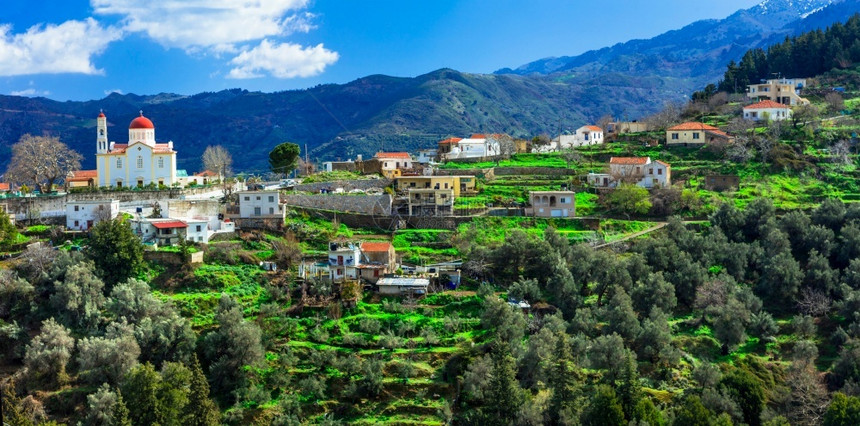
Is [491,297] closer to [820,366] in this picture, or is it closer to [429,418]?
[429,418]

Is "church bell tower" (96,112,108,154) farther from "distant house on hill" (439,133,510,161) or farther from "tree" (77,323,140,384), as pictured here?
"distant house on hill" (439,133,510,161)

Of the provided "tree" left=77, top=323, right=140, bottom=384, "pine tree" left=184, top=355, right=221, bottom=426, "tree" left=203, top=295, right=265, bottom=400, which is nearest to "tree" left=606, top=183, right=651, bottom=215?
"tree" left=203, top=295, right=265, bottom=400

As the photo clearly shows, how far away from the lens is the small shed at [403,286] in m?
39.0

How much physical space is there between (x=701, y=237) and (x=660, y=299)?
278 inches

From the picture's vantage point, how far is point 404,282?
39.1m

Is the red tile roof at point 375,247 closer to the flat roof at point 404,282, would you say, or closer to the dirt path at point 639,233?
the flat roof at point 404,282

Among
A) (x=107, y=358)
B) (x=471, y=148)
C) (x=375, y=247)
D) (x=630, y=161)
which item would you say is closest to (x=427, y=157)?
(x=471, y=148)

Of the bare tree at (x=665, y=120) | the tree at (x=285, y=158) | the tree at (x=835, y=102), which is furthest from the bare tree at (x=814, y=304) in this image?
the tree at (x=285, y=158)

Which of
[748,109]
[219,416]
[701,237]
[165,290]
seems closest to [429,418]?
[219,416]

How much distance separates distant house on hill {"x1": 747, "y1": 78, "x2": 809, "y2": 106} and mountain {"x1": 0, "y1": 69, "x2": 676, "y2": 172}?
195ft

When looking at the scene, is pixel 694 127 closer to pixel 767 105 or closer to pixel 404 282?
pixel 767 105

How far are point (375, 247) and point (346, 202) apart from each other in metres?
7.83

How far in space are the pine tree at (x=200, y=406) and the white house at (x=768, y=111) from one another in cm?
4674

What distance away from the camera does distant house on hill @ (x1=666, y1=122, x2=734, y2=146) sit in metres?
60.5
